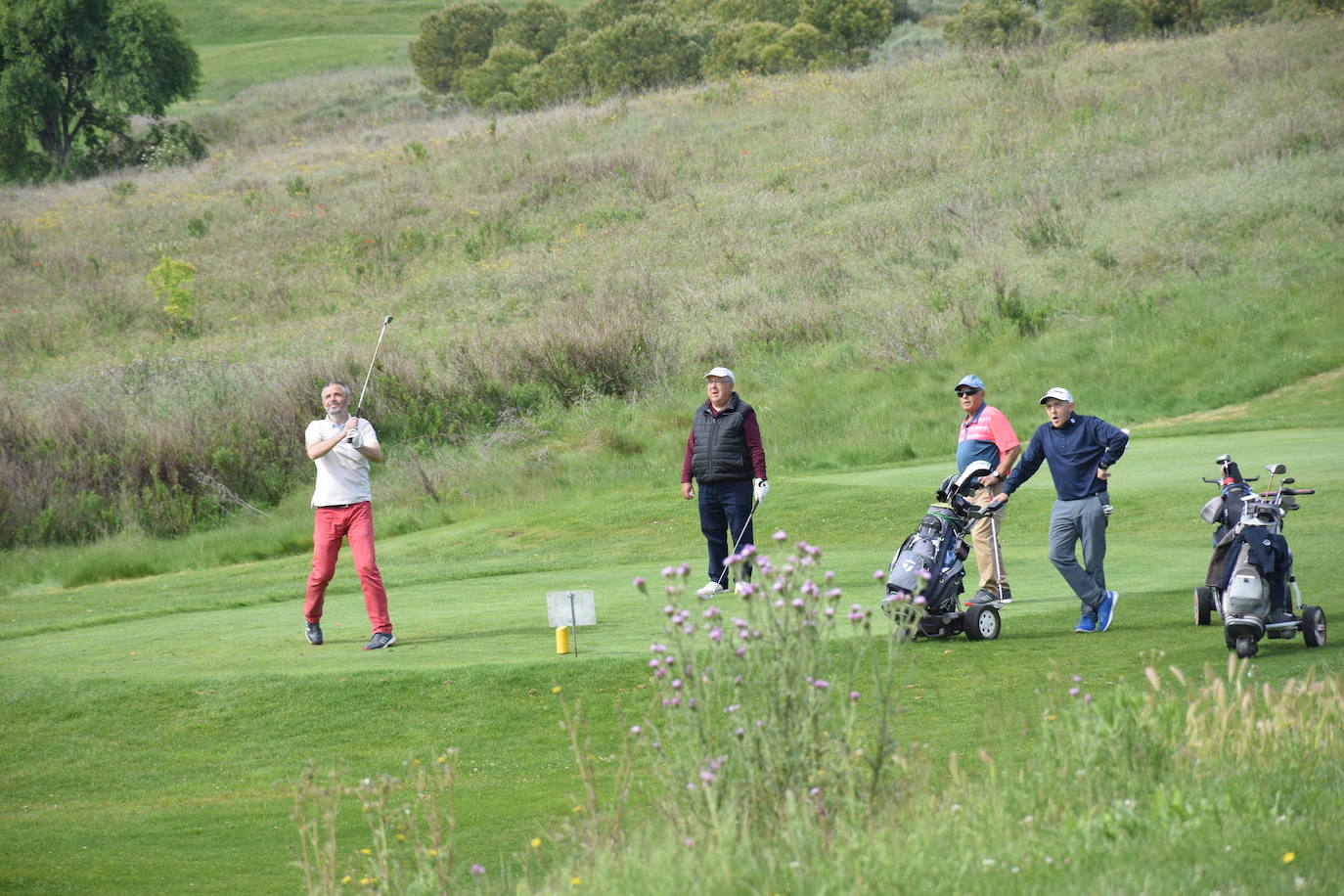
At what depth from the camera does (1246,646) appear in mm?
9797

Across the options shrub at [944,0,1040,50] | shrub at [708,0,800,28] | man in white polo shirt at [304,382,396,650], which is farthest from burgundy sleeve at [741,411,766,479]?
shrub at [708,0,800,28]

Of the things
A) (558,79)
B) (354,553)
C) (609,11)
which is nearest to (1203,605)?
(354,553)

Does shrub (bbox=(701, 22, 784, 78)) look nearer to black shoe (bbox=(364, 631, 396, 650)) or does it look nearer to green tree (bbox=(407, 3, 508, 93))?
green tree (bbox=(407, 3, 508, 93))

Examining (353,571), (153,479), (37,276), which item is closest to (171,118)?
(37,276)

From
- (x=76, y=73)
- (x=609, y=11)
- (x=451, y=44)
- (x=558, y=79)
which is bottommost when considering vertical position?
(x=558, y=79)

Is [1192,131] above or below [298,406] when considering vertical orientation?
above

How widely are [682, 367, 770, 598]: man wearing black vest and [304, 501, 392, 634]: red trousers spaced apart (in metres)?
3.11

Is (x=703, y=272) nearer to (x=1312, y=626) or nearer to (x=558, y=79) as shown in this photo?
(x=1312, y=626)

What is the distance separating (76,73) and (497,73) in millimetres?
19086

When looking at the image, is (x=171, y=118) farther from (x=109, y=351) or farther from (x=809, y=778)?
(x=809, y=778)

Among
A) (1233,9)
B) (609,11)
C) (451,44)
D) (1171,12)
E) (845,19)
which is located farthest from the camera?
(451,44)

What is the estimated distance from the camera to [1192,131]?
40438mm

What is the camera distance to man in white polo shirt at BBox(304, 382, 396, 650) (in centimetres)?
1163

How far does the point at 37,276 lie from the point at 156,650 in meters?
38.1
